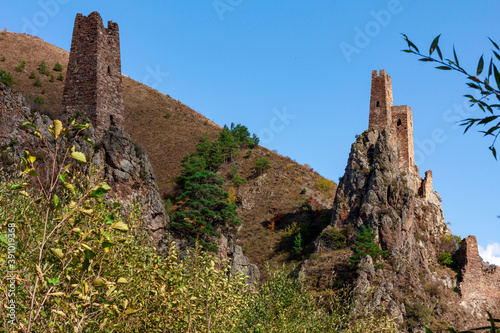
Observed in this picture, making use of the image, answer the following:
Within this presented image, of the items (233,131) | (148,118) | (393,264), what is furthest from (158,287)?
(148,118)

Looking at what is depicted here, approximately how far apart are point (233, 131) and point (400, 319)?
52027mm

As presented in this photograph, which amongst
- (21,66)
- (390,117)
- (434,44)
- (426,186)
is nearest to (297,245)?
(426,186)

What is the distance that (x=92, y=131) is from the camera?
1374 inches

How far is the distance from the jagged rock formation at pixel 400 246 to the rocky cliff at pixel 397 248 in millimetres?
100

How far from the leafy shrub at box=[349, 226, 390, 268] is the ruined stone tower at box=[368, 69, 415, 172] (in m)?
17.4

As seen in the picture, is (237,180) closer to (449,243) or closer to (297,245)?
(297,245)

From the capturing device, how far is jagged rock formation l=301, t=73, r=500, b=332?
50.6 meters

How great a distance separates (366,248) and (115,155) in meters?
29.4

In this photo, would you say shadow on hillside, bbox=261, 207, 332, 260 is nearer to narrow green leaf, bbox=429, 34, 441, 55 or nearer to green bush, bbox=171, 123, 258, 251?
green bush, bbox=171, 123, 258, 251

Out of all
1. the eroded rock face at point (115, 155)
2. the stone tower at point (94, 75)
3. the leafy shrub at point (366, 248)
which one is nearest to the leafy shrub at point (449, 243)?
the leafy shrub at point (366, 248)

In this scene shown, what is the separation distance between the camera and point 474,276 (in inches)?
2408

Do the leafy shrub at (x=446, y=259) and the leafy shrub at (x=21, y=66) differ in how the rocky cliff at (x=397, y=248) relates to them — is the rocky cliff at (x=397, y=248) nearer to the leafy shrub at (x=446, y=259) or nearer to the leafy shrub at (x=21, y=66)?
the leafy shrub at (x=446, y=259)

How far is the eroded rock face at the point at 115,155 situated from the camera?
2914 cm

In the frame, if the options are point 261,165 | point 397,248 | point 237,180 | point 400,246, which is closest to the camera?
point 397,248
